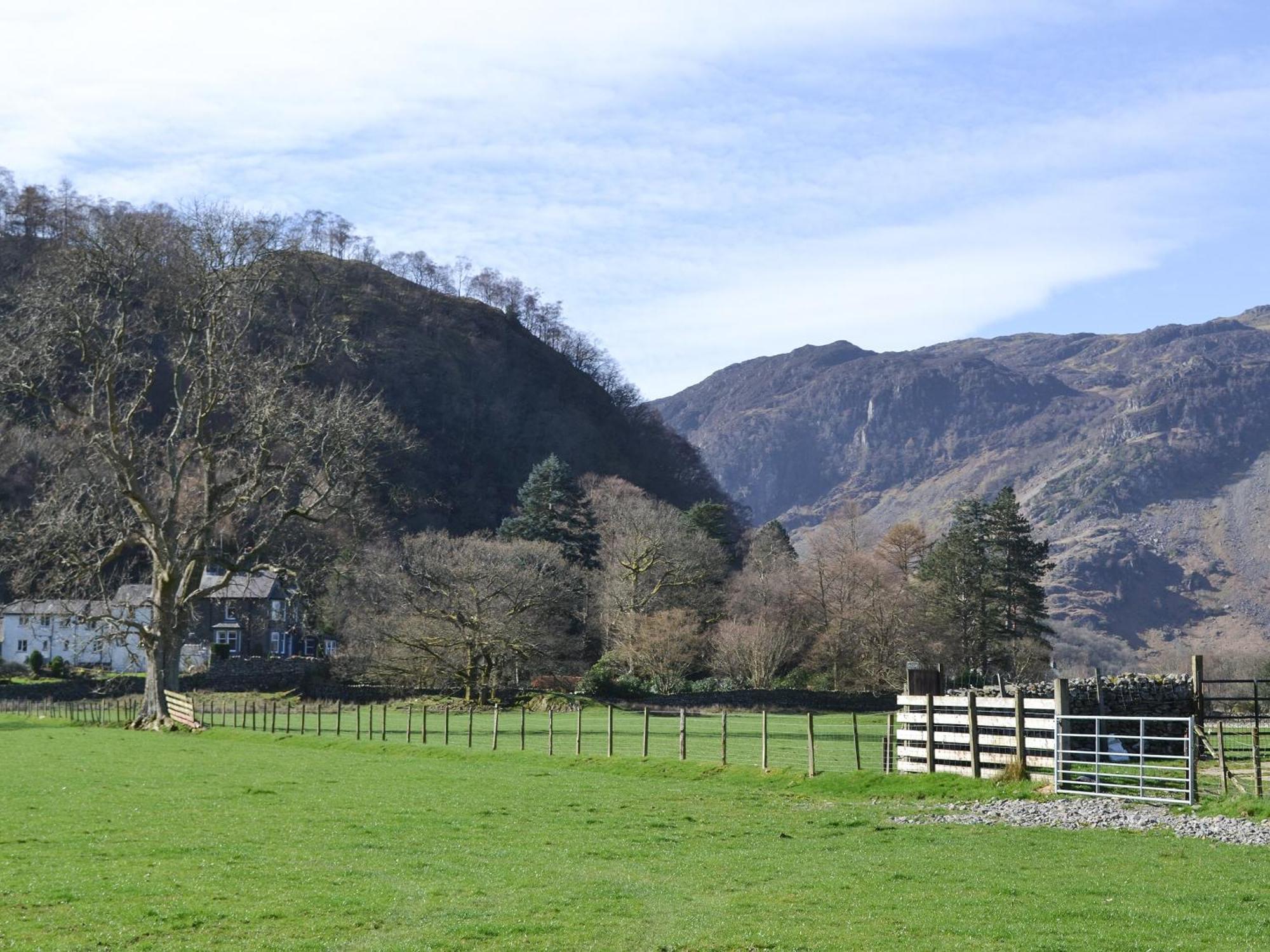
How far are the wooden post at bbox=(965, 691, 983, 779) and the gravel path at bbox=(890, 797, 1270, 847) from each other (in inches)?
99.9

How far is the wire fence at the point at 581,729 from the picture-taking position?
3741 cm

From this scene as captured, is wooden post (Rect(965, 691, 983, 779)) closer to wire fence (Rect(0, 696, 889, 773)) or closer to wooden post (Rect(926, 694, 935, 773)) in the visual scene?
wooden post (Rect(926, 694, 935, 773))

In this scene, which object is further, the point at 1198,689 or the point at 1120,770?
the point at 1198,689

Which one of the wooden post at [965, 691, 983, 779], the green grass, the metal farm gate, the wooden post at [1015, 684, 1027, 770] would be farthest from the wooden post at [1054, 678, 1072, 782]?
the wooden post at [965, 691, 983, 779]

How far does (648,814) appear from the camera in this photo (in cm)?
2322

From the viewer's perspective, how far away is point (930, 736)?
28844 mm

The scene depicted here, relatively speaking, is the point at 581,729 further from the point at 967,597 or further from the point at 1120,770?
the point at 967,597

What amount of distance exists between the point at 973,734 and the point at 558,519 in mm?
72254

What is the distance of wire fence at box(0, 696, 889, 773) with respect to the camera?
37.4m

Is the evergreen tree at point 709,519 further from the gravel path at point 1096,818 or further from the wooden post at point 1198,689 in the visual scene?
the gravel path at point 1096,818

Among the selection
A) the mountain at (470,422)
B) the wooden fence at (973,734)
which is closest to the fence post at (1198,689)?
the wooden fence at (973,734)

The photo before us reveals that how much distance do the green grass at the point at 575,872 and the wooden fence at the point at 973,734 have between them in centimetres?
102

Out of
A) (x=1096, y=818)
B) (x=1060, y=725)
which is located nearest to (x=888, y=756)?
(x=1060, y=725)

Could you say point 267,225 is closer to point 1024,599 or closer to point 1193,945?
point 1193,945
